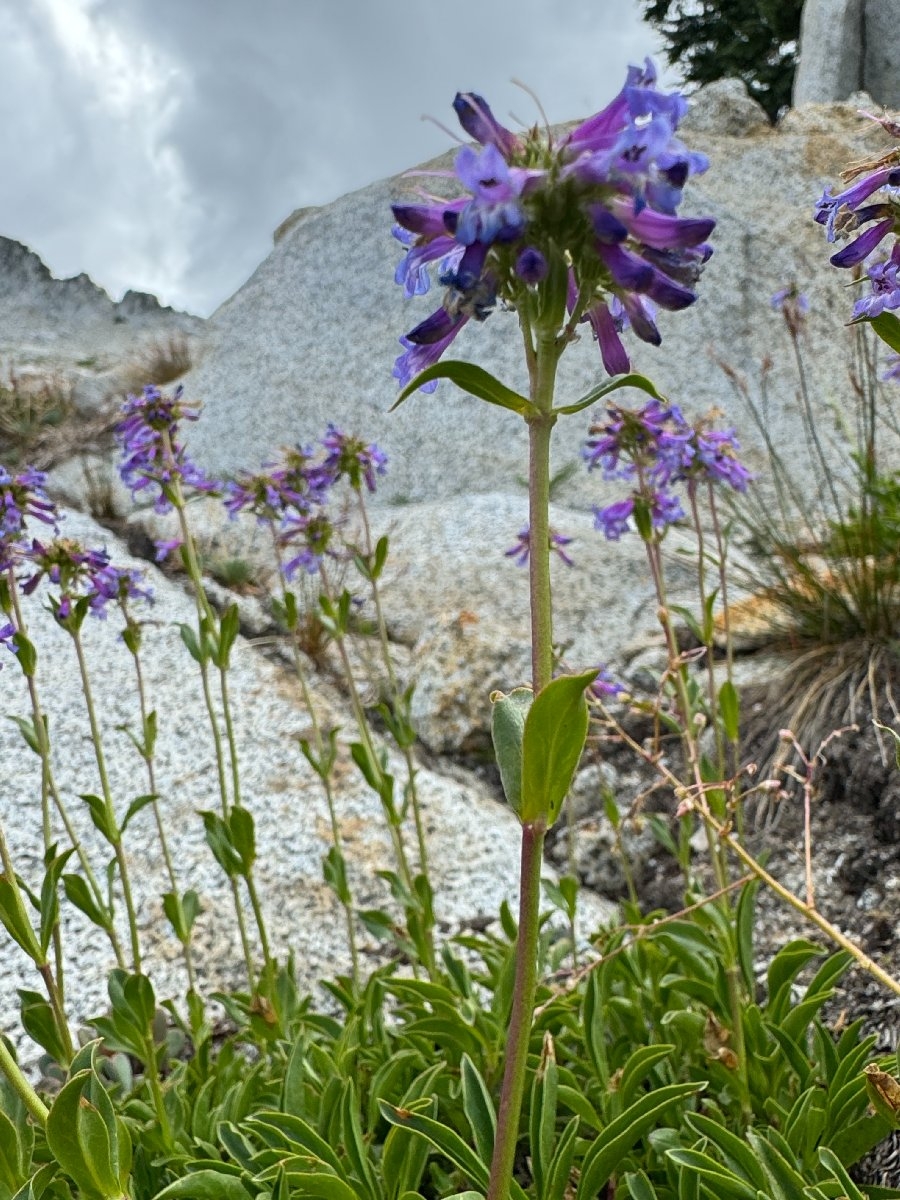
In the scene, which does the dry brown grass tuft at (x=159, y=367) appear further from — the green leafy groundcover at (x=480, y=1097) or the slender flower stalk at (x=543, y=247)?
the slender flower stalk at (x=543, y=247)

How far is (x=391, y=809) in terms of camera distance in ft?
9.26

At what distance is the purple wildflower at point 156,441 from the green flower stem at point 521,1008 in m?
2.05

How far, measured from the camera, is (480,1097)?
64.9 inches

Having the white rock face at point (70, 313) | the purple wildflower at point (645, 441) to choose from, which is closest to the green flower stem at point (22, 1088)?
Result: the purple wildflower at point (645, 441)

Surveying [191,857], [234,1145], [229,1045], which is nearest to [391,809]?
[229,1045]

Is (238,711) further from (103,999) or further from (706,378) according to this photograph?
(706,378)

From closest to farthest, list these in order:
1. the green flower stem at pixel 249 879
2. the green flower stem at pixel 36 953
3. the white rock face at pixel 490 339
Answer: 1. the green flower stem at pixel 36 953
2. the green flower stem at pixel 249 879
3. the white rock face at pixel 490 339

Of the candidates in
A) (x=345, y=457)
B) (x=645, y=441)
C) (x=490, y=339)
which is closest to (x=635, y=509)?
(x=645, y=441)

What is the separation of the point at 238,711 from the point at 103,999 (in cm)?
184

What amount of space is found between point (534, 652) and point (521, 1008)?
44 centimetres

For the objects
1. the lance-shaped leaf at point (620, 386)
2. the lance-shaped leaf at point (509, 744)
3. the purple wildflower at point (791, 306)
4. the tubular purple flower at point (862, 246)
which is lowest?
the lance-shaped leaf at point (509, 744)

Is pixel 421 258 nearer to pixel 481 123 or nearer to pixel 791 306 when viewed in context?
pixel 481 123

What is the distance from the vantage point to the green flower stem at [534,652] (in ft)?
3.69

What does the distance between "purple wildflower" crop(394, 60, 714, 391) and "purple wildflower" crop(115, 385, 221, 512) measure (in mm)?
1882
